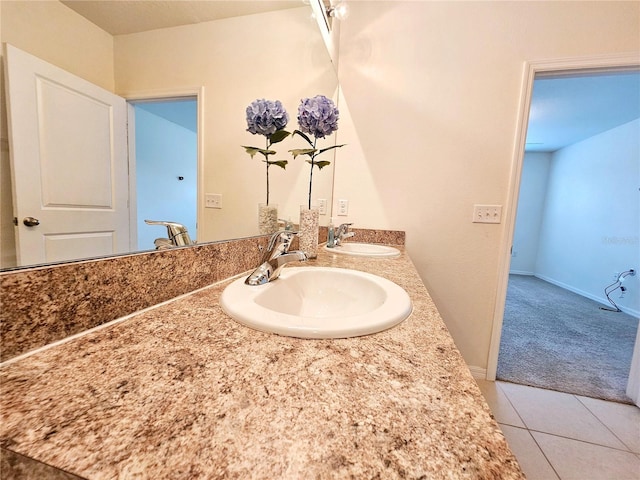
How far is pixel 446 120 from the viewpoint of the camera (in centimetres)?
144

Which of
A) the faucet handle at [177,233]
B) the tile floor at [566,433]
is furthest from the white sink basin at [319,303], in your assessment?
the tile floor at [566,433]

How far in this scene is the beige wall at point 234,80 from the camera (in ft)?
1.63

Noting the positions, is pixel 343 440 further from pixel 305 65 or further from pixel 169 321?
pixel 305 65

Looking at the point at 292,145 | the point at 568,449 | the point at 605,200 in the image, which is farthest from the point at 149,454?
the point at 605,200

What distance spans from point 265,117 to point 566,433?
6.03ft

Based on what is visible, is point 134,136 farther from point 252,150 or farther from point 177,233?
point 252,150

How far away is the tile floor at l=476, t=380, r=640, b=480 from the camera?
38.8 inches

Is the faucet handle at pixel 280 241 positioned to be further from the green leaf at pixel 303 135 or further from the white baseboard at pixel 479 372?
the white baseboard at pixel 479 372

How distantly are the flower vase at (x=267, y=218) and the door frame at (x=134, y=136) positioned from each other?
0.82 feet

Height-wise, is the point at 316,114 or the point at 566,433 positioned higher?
the point at 316,114

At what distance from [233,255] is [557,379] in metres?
2.03

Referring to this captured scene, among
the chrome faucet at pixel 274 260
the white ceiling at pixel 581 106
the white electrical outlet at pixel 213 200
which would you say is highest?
the white ceiling at pixel 581 106

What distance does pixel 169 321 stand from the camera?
1.38ft

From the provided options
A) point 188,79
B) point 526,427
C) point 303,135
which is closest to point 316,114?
point 303,135
